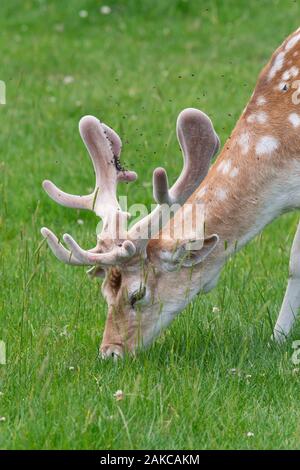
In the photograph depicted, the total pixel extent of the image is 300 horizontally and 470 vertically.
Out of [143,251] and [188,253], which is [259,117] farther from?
[143,251]

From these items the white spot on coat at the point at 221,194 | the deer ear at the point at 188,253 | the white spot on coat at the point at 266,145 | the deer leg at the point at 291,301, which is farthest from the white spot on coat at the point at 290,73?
the deer leg at the point at 291,301

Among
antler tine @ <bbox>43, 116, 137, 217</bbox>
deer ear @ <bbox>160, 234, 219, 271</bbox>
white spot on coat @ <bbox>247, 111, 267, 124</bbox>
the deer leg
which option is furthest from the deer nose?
white spot on coat @ <bbox>247, 111, 267, 124</bbox>

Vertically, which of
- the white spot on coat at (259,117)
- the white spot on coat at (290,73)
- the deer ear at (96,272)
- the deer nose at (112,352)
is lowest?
the deer nose at (112,352)

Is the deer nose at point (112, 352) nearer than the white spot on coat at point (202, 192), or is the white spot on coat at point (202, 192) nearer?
the deer nose at point (112, 352)

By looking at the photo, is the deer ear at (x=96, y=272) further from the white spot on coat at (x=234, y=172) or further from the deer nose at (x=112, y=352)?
the white spot on coat at (x=234, y=172)

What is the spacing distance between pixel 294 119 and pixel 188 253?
0.74 metres

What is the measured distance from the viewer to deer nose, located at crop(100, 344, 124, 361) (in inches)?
210

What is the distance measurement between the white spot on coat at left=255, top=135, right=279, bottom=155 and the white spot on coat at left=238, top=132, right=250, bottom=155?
0.18 ft

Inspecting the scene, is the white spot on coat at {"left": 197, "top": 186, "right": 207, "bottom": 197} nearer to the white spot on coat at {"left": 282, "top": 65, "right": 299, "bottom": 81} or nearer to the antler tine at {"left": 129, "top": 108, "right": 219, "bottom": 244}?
the antler tine at {"left": 129, "top": 108, "right": 219, "bottom": 244}

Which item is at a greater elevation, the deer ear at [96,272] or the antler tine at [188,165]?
the antler tine at [188,165]

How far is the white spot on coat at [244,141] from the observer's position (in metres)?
5.40

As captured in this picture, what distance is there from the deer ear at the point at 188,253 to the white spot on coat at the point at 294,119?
594 mm

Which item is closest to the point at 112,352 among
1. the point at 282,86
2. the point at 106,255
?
the point at 106,255

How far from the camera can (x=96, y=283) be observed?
6336mm
